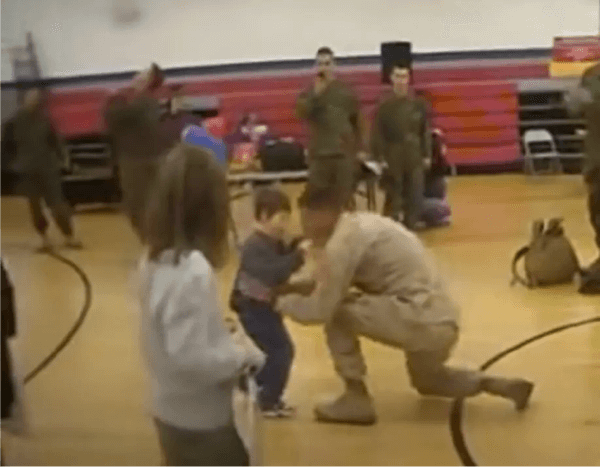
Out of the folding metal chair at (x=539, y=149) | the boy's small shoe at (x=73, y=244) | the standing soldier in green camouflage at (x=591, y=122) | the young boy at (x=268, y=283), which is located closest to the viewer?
the standing soldier in green camouflage at (x=591, y=122)

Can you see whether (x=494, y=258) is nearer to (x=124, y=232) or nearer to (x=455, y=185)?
(x=455, y=185)

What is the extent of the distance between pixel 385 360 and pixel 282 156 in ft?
1.29

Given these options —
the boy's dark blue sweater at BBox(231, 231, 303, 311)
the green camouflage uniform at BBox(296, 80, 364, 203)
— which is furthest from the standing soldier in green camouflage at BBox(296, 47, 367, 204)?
the boy's dark blue sweater at BBox(231, 231, 303, 311)

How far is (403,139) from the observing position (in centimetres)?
124

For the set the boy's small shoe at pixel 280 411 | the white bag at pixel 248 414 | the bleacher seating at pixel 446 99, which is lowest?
the boy's small shoe at pixel 280 411

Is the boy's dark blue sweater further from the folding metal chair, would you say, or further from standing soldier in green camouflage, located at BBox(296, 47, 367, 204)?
the folding metal chair

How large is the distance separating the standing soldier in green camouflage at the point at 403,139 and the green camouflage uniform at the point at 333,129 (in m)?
0.02

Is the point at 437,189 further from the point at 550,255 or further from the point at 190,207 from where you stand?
the point at 190,207

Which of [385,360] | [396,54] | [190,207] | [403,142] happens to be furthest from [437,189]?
[385,360]

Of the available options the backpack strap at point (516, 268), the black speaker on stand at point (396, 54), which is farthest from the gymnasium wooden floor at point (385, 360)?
the black speaker on stand at point (396, 54)

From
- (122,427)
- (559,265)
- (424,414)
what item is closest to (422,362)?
(424,414)

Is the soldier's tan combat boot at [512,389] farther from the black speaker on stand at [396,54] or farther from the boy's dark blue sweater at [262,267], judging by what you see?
the black speaker on stand at [396,54]

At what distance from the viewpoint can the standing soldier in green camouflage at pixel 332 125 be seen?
1.22m

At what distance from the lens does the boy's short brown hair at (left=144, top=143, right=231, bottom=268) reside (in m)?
1.32
